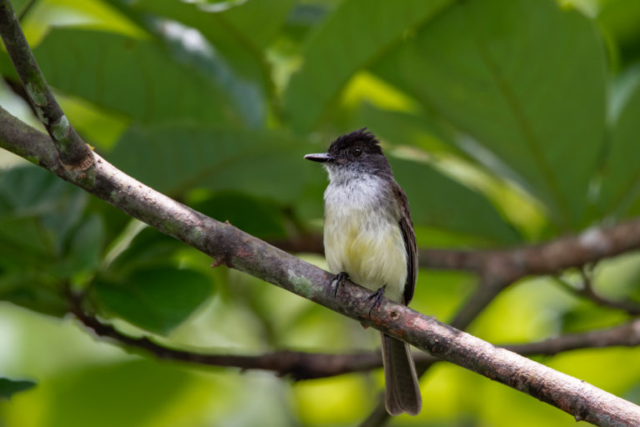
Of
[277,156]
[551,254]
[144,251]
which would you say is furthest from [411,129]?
[144,251]

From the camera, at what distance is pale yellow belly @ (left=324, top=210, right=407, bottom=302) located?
10.4 ft

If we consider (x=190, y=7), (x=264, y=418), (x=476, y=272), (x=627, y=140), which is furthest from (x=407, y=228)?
(x=264, y=418)

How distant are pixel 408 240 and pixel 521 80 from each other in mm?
779

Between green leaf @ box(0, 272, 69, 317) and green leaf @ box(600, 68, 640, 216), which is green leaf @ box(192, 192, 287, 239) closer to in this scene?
green leaf @ box(0, 272, 69, 317)

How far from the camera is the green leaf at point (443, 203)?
126 inches

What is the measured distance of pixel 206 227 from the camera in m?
2.14

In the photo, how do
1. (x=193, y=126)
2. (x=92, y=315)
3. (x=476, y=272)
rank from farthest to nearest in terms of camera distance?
(x=476, y=272) < (x=92, y=315) < (x=193, y=126)

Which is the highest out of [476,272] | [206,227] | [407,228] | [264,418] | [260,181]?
[206,227]

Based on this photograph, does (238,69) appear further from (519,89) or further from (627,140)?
(627,140)

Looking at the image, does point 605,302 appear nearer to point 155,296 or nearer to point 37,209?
point 155,296

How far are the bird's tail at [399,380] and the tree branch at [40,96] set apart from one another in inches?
57.6

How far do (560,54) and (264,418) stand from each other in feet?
Answer: 7.86

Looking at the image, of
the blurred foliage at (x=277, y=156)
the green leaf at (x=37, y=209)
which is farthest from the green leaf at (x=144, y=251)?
the green leaf at (x=37, y=209)

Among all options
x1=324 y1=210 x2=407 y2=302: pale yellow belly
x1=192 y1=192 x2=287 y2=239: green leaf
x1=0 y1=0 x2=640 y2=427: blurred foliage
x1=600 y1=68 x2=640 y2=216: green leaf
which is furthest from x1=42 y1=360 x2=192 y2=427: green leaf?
x1=600 y1=68 x2=640 y2=216: green leaf
